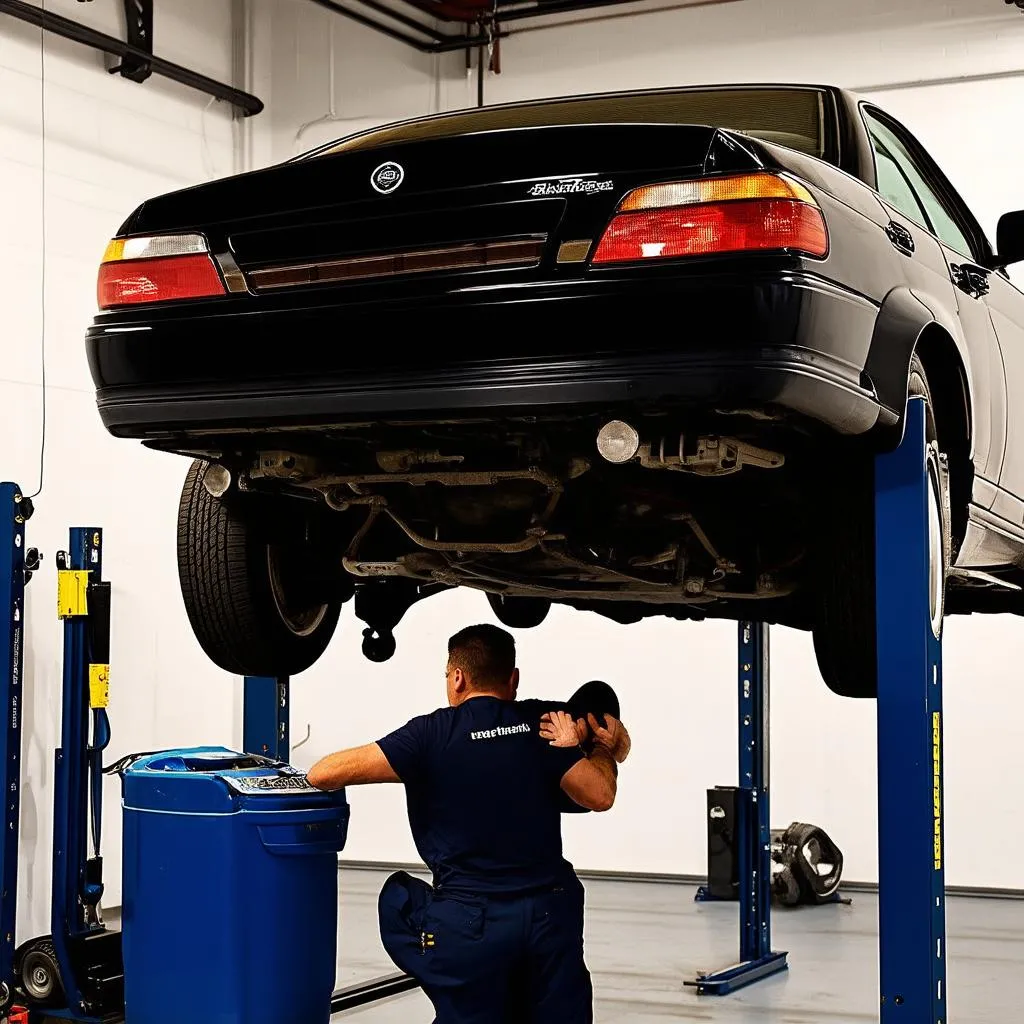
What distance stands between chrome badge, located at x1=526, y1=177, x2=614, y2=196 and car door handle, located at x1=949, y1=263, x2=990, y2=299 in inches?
46.1

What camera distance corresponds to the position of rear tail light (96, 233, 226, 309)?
2.86 metres

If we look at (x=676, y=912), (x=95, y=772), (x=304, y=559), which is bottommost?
(x=676, y=912)

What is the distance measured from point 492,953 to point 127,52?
579 cm

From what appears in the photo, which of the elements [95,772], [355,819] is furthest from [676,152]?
[355,819]

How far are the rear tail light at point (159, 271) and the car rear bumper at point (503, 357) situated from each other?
57 millimetres

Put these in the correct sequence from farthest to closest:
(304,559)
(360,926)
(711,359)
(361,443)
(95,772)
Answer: (360,926) → (95,772) → (304,559) → (361,443) → (711,359)

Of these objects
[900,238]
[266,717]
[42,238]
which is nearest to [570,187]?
[900,238]

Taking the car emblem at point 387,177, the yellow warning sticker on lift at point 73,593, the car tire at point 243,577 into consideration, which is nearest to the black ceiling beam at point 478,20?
the yellow warning sticker on lift at point 73,593

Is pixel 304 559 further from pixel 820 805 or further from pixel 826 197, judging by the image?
pixel 820 805

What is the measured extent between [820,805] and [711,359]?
581 cm

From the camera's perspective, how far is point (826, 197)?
2.62 meters

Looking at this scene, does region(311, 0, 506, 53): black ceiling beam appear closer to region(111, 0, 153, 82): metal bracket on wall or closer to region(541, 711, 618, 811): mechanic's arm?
region(111, 0, 153, 82): metal bracket on wall

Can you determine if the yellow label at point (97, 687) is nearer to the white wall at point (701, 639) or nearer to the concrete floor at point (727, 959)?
the concrete floor at point (727, 959)

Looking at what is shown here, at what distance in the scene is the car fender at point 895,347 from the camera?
2.73m
